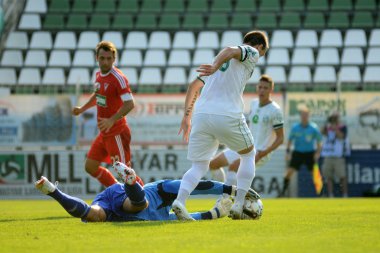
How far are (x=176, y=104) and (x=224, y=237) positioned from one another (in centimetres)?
1280

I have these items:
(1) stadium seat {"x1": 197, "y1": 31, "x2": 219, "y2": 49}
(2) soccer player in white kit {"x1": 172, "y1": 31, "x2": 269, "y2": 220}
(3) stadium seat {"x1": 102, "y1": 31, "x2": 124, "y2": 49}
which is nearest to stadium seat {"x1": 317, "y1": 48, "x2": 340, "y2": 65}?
(1) stadium seat {"x1": 197, "y1": 31, "x2": 219, "y2": 49}

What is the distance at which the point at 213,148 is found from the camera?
8.21m

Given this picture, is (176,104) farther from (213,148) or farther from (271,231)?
(271,231)

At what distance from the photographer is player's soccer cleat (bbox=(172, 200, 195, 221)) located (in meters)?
7.70

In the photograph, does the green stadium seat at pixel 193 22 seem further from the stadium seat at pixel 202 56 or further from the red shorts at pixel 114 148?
the red shorts at pixel 114 148

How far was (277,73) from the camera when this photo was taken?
22188 millimetres

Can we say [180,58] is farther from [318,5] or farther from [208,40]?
[318,5]

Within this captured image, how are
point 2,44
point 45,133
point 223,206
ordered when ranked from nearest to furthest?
point 223,206 < point 45,133 < point 2,44

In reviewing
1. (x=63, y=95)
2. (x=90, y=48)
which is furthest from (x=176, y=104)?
(x=90, y=48)

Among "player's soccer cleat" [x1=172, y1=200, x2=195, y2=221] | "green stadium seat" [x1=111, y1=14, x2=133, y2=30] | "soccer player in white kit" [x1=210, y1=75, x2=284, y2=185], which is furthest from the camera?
"green stadium seat" [x1=111, y1=14, x2=133, y2=30]

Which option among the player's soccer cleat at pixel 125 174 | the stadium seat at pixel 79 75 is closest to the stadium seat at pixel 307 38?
the stadium seat at pixel 79 75

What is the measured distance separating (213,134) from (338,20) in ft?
59.1

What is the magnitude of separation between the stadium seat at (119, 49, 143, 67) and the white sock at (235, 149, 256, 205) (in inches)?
591

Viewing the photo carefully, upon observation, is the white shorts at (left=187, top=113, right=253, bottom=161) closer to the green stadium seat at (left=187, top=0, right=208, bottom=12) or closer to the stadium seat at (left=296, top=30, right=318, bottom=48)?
the stadium seat at (left=296, top=30, right=318, bottom=48)
